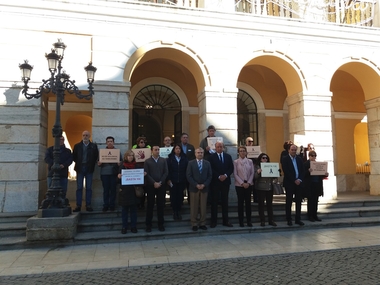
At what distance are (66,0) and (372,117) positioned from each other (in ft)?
38.7

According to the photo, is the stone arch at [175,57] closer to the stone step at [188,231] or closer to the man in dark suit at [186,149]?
the man in dark suit at [186,149]

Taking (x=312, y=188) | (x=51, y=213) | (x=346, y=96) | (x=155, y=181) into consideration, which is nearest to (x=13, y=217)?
(x=51, y=213)

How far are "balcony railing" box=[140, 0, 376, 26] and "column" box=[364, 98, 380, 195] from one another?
129 inches

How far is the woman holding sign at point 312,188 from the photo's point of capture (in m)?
8.32

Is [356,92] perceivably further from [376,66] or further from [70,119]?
[70,119]

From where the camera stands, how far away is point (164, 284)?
458 centimetres

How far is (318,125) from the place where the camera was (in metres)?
10.7

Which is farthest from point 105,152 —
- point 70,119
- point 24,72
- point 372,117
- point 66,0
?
point 372,117

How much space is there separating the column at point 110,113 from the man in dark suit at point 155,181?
1939 millimetres

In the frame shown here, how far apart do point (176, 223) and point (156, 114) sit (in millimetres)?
6646

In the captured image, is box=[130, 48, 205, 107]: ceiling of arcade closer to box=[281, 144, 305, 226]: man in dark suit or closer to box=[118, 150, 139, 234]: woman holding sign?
box=[281, 144, 305, 226]: man in dark suit

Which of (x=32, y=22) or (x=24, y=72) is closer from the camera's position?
(x=24, y=72)

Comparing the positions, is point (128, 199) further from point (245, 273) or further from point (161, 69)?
point (161, 69)

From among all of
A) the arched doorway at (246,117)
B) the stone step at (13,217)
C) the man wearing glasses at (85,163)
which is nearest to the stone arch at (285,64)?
the arched doorway at (246,117)
